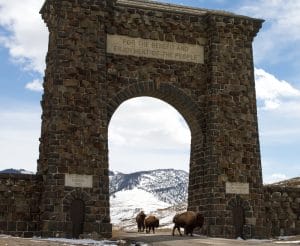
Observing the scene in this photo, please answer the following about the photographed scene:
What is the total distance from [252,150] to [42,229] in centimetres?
1030

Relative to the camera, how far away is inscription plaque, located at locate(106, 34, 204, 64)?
24453mm

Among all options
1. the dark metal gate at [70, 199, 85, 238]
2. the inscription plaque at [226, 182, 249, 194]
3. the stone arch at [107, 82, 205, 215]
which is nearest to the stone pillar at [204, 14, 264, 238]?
the inscription plaque at [226, 182, 249, 194]

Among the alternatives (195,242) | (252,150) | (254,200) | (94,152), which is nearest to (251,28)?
(252,150)

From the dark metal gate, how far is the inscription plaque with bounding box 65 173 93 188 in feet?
2.14

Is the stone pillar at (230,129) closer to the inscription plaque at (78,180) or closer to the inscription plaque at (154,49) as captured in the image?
the inscription plaque at (154,49)

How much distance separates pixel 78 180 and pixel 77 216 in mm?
1442

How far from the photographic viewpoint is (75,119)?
2283cm

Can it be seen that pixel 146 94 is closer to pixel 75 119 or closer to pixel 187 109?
pixel 187 109

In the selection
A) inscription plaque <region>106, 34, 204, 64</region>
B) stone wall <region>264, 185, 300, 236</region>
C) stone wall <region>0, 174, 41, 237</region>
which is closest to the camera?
stone wall <region>0, 174, 41, 237</region>

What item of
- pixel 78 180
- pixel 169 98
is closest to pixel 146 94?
pixel 169 98

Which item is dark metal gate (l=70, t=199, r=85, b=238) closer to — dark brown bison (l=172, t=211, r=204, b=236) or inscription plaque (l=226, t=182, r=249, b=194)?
dark brown bison (l=172, t=211, r=204, b=236)

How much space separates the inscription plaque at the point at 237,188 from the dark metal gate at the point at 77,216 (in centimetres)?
669

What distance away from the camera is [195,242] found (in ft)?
61.2

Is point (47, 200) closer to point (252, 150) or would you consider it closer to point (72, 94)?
point (72, 94)
